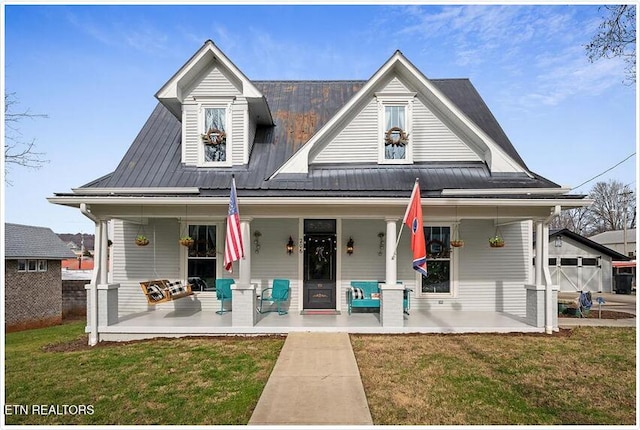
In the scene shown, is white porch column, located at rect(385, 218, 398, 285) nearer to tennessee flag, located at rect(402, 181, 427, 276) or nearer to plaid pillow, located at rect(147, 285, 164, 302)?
tennessee flag, located at rect(402, 181, 427, 276)

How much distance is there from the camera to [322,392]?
17.8 ft

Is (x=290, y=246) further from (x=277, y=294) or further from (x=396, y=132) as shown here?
(x=396, y=132)

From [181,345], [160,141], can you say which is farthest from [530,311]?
[160,141]

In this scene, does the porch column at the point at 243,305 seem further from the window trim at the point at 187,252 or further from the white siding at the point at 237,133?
the white siding at the point at 237,133

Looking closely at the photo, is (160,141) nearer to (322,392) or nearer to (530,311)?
(322,392)

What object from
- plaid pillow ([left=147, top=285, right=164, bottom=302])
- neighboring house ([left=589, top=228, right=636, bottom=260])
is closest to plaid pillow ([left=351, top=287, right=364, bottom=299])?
plaid pillow ([left=147, top=285, right=164, bottom=302])

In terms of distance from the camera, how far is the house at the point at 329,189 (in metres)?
9.59

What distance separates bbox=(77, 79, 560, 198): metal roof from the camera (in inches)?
378

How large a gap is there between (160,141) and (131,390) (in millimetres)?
7860

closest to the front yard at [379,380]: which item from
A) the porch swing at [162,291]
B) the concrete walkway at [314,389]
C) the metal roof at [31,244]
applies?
the concrete walkway at [314,389]

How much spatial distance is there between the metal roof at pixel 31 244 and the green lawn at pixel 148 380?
1576 cm

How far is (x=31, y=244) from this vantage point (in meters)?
22.4

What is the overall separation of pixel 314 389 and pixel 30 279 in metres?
22.6

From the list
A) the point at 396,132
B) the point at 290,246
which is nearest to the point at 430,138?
the point at 396,132
